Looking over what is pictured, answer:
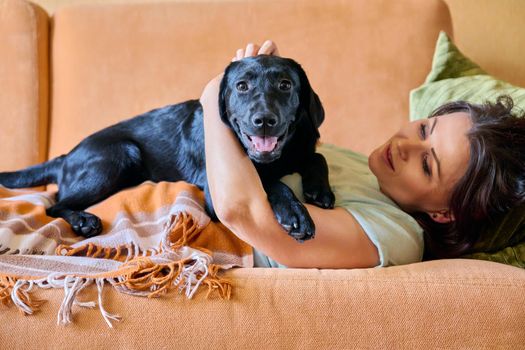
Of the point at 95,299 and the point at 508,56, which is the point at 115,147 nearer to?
the point at 95,299

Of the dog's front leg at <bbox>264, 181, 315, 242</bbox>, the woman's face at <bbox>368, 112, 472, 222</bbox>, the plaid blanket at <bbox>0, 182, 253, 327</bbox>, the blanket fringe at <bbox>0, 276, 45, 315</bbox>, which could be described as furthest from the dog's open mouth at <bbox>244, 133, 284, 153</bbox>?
the blanket fringe at <bbox>0, 276, 45, 315</bbox>

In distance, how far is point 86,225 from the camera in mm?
1463

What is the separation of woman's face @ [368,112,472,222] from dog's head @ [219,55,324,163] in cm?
25

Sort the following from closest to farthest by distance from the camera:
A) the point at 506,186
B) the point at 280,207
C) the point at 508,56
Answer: the point at 280,207, the point at 506,186, the point at 508,56

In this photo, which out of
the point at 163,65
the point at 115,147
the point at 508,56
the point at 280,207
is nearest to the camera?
the point at 280,207

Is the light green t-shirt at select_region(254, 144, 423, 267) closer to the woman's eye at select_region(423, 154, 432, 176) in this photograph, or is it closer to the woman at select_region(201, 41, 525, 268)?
the woman at select_region(201, 41, 525, 268)

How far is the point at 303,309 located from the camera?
1.12 m

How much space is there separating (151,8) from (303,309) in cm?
170

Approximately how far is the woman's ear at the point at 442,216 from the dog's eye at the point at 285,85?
58cm

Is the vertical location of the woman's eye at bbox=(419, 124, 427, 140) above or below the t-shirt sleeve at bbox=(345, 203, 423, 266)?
above

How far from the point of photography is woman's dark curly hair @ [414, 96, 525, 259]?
1.33m

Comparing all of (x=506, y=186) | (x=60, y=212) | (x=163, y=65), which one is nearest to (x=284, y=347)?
(x=506, y=186)

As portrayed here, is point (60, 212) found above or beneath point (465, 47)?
beneath

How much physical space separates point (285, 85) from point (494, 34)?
1.73m
